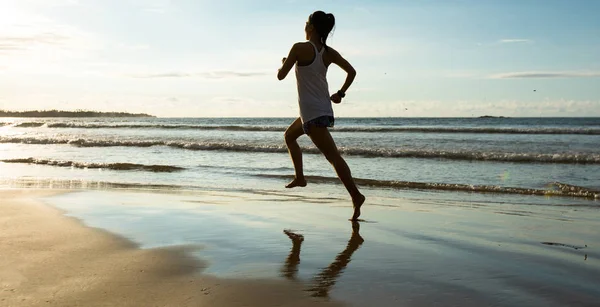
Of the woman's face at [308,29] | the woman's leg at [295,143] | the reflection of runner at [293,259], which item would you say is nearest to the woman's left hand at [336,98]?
the woman's leg at [295,143]

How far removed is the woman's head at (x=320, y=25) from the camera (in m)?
5.00

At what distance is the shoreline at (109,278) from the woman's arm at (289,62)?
168cm

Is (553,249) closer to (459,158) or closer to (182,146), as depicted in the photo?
(459,158)

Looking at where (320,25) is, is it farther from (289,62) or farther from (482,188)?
(482,188)

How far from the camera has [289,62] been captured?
4992 mm

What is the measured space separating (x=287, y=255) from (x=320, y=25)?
203 cm

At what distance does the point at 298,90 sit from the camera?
516 cm

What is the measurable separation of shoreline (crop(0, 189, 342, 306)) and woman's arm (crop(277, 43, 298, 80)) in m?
1.68

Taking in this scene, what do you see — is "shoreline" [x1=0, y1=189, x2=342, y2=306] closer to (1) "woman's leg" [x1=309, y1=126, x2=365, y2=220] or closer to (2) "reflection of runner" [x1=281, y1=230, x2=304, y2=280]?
(2) "reflection of runner" [x1=281, y1=230, x2=304, y2=280]

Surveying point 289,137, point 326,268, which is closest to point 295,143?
point 289,137

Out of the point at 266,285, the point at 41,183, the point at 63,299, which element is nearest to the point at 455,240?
the point at 266,285

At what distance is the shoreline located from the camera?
2.92 meters

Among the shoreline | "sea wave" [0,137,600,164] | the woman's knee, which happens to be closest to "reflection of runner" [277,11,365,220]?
the woman's knee

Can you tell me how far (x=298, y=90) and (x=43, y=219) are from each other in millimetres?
2533
